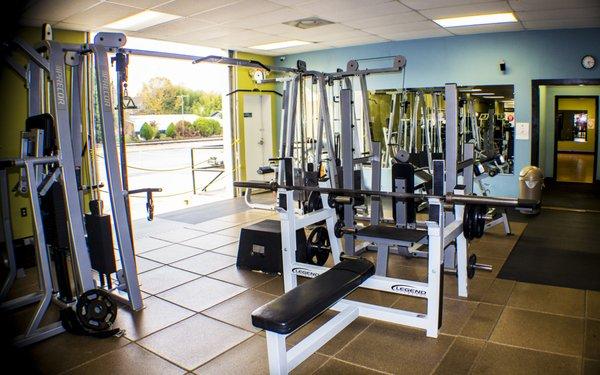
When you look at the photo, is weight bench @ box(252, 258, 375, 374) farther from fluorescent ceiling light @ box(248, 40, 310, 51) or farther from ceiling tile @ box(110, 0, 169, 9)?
fluorescent ceiling light @ box(248, 40, 310, 51)

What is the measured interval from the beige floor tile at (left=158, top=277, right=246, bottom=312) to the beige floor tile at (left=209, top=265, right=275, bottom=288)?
0.08 meters

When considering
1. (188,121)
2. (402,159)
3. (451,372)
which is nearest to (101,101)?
(402,159)

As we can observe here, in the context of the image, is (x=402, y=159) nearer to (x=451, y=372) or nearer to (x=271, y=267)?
(x=271, y=267)

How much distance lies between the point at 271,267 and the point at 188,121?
41.7ft

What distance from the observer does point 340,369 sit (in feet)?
7.34

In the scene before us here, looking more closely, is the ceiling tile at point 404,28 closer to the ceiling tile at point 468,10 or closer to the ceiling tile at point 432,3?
the ceiling tile at point 468,10

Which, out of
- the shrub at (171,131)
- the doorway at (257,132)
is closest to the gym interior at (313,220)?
the doorway at (257,132)

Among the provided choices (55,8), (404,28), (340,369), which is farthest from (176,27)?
(340,369)

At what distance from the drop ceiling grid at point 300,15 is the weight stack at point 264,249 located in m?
2.25

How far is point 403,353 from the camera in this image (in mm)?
2361

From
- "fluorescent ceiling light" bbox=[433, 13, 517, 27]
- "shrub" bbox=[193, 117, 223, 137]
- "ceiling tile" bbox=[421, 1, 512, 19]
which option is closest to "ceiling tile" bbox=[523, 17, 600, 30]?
"fluorescent ceiling light" bbox=[433, 13, 517, 27]

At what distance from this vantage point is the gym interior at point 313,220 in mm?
2420

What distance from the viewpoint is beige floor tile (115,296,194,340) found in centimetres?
275

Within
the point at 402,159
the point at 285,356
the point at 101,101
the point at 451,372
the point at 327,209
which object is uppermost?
the point at 101,101
